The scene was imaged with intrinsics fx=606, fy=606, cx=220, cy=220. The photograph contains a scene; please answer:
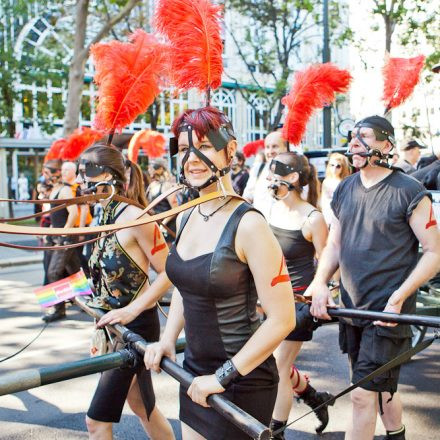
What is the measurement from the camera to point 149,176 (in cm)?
1127

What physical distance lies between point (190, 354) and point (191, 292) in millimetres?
302

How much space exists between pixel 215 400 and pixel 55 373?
625mm

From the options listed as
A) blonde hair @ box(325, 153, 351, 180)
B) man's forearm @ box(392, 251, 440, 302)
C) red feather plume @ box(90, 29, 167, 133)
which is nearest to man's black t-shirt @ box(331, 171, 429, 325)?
man's forearm @ box(392, 251, 440, 302)

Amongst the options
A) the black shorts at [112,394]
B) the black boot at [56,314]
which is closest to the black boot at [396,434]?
the black shorts at [112,394]

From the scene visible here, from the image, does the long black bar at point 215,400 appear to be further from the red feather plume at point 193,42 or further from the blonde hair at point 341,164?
the blonde hair at point 341,164

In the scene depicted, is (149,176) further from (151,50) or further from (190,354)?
(190,354)

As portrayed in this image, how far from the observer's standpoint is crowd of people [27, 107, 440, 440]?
2.27 m

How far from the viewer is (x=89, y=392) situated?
5.03m

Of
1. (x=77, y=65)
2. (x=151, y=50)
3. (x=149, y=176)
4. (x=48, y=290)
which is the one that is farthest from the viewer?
(x=77, y=65)

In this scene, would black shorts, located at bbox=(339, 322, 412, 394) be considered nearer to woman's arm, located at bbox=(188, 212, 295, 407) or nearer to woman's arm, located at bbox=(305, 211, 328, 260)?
woman's arm, located at bbox=(305, 211, 328, 260)

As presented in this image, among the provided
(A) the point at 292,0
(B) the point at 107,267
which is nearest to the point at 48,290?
(B) the point at 107,267

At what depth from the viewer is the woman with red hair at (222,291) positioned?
2219mm

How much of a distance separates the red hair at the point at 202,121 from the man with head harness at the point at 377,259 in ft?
4.33

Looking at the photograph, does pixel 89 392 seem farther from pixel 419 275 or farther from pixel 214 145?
pixel 214 145
